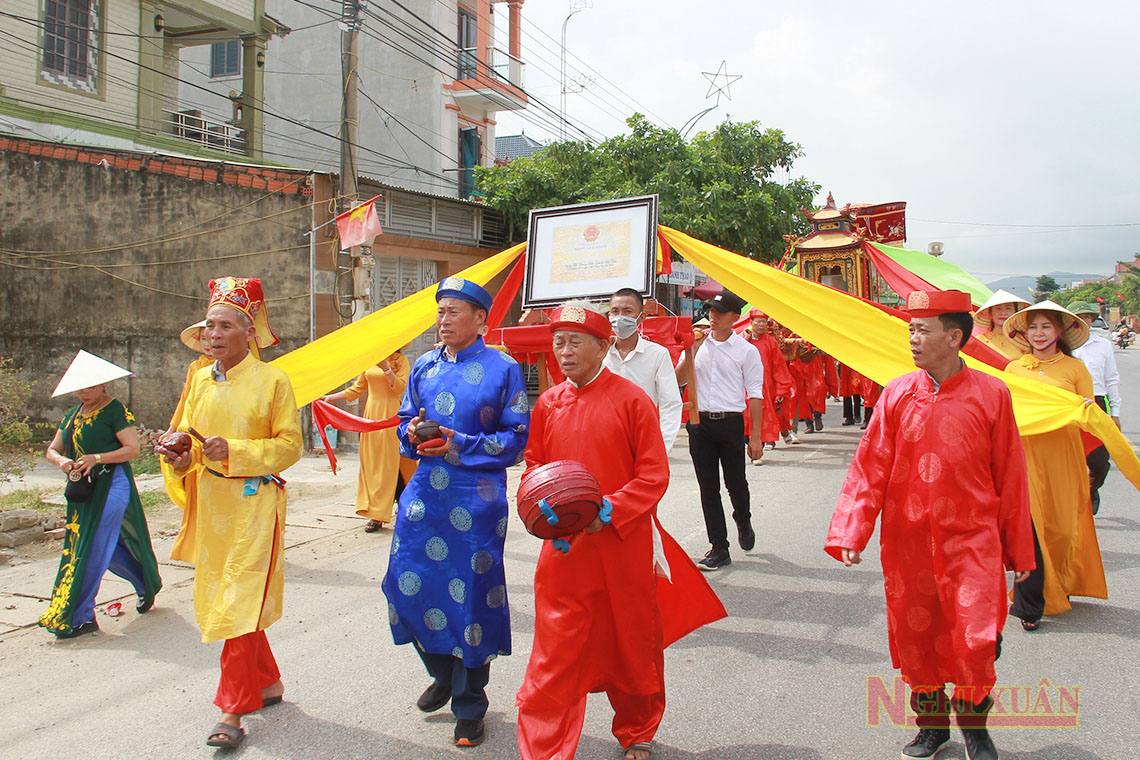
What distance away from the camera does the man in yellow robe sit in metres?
3.58

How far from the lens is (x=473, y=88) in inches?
894

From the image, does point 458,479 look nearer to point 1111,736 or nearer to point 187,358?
point 1111,736

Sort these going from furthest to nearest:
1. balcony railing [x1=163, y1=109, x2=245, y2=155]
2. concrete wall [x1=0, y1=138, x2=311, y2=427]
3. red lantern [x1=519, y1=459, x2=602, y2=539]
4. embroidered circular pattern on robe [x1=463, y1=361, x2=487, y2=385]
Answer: balcony railing [x1=163, y1=109, x2=245, y2=155]
concrete wall [x1=0, y1=138, x2=311, y2=427]
embroidered circular pattern on robe [x1=463, y1=361, x2=487, y2=385]
red lantern [x1=519, y1=459, x2=602, y2=539]

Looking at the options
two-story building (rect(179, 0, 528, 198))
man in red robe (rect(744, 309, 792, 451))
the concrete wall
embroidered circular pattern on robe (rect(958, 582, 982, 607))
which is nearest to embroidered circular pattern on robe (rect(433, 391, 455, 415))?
embroidered circular pattern on robe (rect(958, 582, 982, 607))

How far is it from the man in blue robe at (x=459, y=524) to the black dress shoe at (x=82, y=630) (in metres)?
2.43

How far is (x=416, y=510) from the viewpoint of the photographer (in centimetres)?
371

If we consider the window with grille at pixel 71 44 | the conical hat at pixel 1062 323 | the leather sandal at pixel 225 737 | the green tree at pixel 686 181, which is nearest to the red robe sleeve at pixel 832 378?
the green tree at pixel 686 181

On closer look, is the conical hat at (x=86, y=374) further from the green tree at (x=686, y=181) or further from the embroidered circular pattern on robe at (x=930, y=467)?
the green tree at (x=686, y=181)

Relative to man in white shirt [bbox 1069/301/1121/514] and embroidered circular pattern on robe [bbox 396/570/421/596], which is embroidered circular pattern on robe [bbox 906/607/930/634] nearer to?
embroidered circular pattern on robe [bbox 396/570/421/596]

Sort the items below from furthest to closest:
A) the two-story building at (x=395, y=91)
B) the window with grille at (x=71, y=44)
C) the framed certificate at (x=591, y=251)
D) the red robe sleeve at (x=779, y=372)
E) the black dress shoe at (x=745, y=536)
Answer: the two-story building at (x=395, y=91) → the window with grille at (x=71, y=44) → the red robe sleeve at (x=779, y=372) → the black dress shoe at (x=745, y=536) → the framed certificate at (x=591, y=251)

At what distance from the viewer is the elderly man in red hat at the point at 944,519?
10.2 ft

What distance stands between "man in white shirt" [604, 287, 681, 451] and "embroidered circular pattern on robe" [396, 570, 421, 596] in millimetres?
1759

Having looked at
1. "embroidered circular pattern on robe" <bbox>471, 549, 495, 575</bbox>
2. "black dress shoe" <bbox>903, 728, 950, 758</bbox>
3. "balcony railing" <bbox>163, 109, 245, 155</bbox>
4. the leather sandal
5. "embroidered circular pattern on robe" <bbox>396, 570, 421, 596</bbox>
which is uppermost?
"balcony railing" <bbox>163, 109, 245, 155</bbox>

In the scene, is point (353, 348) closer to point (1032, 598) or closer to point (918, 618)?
point (918, 618)
